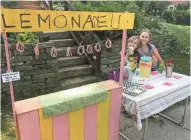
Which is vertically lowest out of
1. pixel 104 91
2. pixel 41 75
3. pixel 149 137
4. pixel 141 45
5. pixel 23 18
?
pixel 149 137

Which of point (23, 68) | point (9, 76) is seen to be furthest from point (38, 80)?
point (9, 76)

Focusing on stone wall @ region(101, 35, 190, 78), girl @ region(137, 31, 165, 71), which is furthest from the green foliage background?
girl @ region(137, 31, 165, 71)

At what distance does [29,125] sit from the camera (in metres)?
2.00

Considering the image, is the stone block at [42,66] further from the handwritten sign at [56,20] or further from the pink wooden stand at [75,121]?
the handwritten sign at [56,20]

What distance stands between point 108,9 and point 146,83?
2408 mm

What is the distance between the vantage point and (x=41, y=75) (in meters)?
3.89

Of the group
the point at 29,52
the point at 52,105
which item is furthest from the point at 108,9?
the point at 52,105

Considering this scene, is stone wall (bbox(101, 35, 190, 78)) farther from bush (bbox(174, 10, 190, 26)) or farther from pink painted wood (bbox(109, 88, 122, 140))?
bush (bbox(174, 10, 190, 26))

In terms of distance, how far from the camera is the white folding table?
8.22 feet

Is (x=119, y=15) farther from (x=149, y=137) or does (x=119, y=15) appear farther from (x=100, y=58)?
(x=100, y=58)

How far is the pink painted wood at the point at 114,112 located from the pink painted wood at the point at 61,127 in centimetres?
54

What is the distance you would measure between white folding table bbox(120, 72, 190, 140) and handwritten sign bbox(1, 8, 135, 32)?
813mm

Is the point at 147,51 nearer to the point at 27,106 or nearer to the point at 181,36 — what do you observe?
the point at 27,106

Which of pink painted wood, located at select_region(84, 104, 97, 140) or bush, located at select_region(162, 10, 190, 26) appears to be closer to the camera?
pink painted wood, located at select_region(84, 104, 97, 140)
